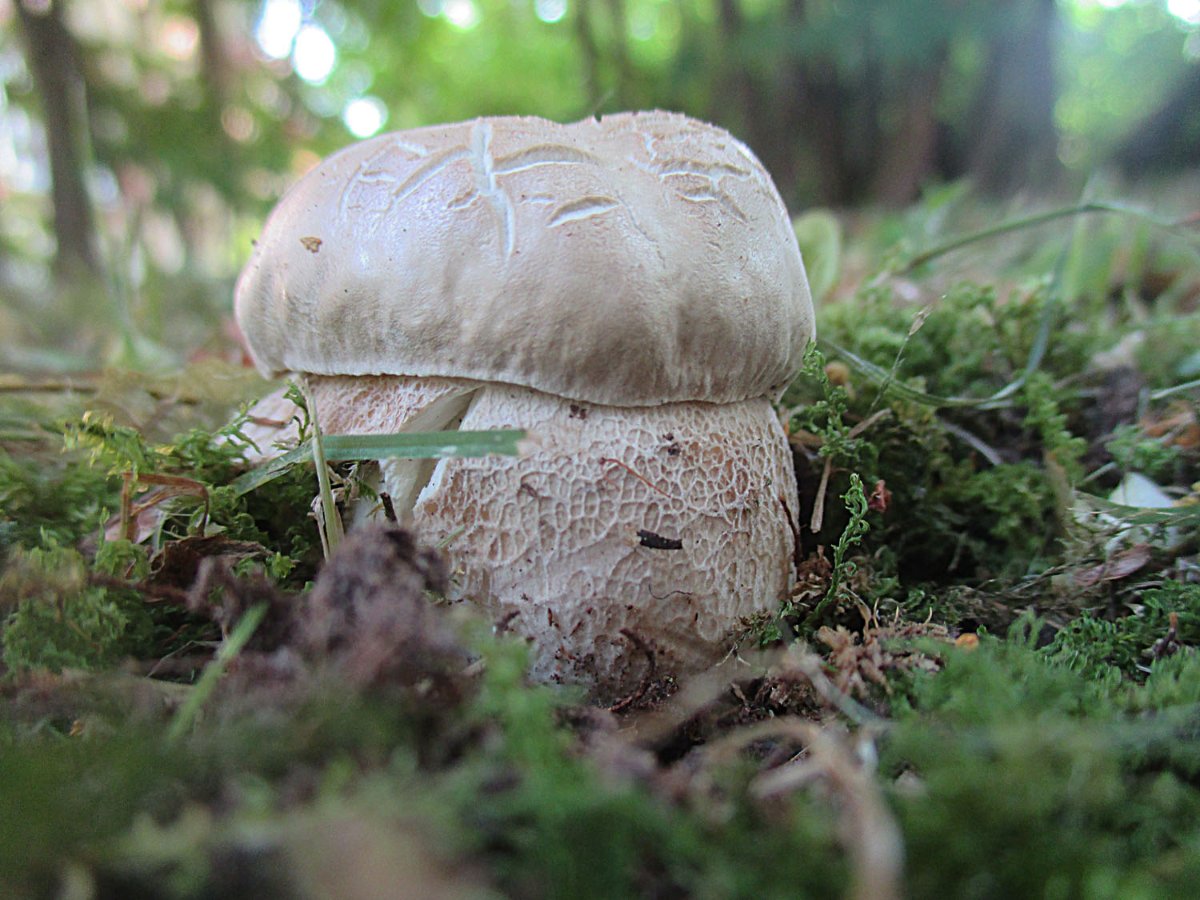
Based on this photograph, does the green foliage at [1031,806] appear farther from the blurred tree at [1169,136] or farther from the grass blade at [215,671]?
the blurred tree at [1169,136]

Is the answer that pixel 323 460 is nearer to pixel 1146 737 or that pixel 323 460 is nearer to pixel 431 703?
pixel 431 703

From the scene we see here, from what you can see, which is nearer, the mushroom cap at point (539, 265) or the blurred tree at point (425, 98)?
the mushroom cap at point (539, 265)

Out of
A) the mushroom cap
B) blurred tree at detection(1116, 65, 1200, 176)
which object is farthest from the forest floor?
blurred tree at detection(1116, 65, 1200, 176)

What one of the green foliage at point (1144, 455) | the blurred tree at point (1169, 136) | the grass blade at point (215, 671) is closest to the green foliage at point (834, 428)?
the green foliage at point (1144, 455)

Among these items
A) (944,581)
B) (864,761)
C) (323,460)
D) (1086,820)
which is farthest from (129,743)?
(944,581)

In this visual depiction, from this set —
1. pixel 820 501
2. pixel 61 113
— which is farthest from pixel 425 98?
pixel 820 501

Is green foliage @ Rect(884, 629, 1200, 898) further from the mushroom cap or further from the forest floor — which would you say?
the mushroom cap

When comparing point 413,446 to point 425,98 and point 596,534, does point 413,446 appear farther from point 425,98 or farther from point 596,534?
point 425,98
